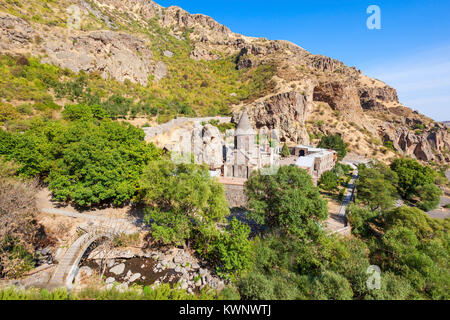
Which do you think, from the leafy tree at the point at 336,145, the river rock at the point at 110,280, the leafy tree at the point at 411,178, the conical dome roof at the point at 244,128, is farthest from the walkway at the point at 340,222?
the leafy tree at the point at 336,145

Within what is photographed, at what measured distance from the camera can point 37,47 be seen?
3472 centimetres

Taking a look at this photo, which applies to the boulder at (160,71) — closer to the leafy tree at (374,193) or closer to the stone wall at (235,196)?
the stone wall at (235,196)

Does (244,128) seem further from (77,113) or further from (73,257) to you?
(77,113)

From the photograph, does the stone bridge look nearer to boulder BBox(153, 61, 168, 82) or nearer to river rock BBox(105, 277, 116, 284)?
river rock BBox(105, 277, 116, 284)

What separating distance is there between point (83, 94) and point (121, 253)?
1353 inches

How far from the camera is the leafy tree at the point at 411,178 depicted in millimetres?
25067

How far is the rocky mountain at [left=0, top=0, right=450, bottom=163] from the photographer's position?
38469 millimetres

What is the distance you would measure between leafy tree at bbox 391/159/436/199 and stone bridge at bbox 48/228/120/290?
38453 millimetres

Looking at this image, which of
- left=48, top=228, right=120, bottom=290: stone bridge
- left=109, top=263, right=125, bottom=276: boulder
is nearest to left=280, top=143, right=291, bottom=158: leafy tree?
left=48, top=228, right=120, bottom=290: stone bridge

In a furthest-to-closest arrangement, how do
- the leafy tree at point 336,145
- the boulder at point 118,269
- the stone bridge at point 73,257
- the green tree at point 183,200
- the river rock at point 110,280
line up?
the leafy tree at point 336,145, the boulder at point 118,269, the green tree at point 183,200, the river rock at point 110,280, the stone bridge at point 73,257

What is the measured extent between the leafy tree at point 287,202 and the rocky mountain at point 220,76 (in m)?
27.7

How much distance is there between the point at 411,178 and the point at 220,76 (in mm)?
61811

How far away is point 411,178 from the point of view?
2567cm

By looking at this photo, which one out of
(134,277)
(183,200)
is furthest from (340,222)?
(134,277)
